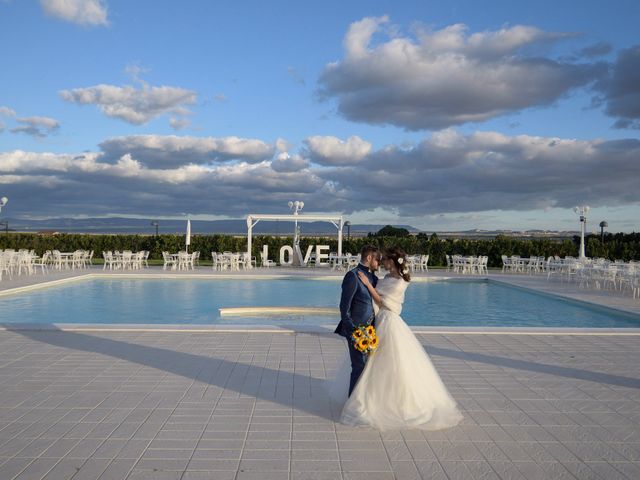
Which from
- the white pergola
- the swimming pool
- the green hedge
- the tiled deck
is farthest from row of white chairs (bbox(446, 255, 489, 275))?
the tiled deck

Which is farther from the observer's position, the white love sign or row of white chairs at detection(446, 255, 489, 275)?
the white love sign

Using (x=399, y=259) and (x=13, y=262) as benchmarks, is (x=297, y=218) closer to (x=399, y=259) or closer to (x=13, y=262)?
(x=13, y=262)

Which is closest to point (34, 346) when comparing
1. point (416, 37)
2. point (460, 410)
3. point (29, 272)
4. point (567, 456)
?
point (460, 410)

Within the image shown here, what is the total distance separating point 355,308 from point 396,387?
0.65m

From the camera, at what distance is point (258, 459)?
11.7 ft

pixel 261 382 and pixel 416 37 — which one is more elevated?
pixel 416 37

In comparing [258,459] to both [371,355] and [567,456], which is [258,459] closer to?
[371,355]

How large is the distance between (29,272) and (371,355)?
16.8 metres

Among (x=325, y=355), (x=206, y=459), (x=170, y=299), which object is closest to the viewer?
(x=206, y=459)

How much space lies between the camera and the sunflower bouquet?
4160mm

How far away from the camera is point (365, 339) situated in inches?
164

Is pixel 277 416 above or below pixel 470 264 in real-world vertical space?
below

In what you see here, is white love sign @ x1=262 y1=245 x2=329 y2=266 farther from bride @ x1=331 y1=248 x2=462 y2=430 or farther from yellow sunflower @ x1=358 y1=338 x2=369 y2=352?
yellow sunflower @ x1=358 y1=338 x2=369 y2=352

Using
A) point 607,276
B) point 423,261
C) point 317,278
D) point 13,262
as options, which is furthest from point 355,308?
point 423,261
